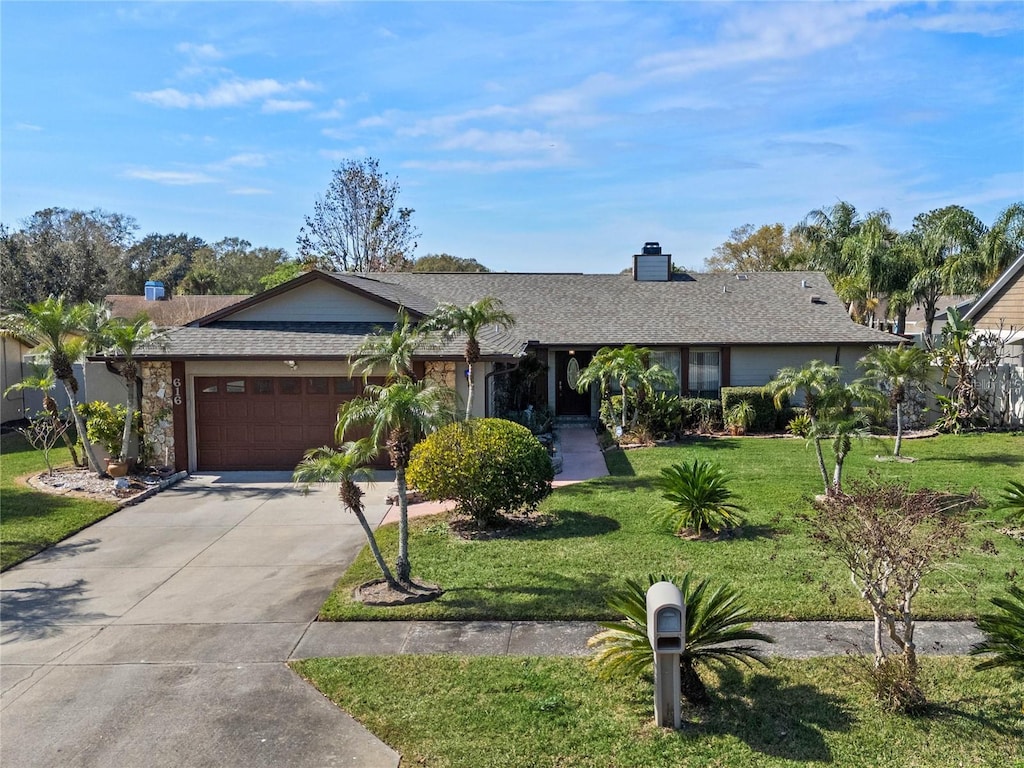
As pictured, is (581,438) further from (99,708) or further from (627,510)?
(99,708)

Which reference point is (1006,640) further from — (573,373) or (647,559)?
(573,373)

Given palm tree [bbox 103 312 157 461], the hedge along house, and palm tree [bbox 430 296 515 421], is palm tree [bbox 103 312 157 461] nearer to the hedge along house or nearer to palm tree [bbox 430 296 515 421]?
the hedge along house

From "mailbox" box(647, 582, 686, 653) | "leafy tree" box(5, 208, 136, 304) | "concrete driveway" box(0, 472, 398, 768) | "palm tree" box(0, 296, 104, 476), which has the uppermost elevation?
"leafy tree" box(5, 208, 136, 304)

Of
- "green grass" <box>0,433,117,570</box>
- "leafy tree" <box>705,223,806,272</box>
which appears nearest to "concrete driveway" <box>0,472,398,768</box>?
"green grass" <box>0,433,117,570</box>

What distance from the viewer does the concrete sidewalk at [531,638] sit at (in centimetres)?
702

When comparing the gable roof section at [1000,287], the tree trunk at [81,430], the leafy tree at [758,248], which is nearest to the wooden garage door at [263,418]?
the tree trunk at [81,430]

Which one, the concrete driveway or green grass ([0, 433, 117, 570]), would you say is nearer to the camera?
the concrete driveway

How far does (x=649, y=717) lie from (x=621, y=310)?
19216mm

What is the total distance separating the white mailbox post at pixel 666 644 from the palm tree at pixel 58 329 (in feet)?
43.6

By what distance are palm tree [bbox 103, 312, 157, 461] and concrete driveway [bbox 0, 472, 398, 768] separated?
10.3ft

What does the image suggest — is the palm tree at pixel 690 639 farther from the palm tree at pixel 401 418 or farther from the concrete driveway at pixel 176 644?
the palm tree at pixel 401 418

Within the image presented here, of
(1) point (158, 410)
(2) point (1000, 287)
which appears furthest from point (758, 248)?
(1) point (158, 410)

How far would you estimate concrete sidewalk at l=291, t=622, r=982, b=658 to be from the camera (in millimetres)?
7023

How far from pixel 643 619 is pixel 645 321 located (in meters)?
17.7
